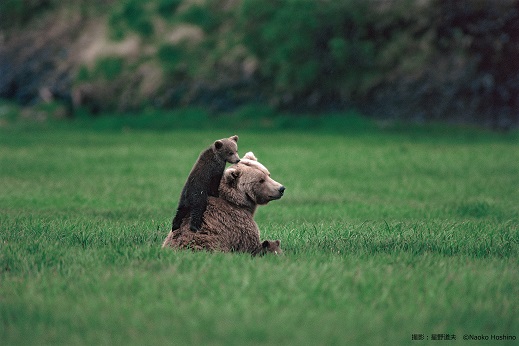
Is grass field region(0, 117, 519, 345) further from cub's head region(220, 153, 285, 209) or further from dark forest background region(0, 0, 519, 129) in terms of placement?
dark forest background region(0, 0, 519, 129)

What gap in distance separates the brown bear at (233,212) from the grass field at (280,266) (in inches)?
9.7

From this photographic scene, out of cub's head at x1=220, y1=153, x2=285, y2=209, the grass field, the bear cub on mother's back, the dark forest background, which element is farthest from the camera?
the dark forest background

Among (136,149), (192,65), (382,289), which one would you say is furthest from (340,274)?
(192,65)

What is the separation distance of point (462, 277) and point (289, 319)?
1765 millimetres

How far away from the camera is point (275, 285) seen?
5555mm

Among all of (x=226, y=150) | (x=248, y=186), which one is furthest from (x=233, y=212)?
(x=226, y=150)

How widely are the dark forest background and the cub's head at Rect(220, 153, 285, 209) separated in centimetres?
1962

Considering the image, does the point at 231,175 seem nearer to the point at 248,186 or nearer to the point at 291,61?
the point at 248,186

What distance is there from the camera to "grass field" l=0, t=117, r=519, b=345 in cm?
467

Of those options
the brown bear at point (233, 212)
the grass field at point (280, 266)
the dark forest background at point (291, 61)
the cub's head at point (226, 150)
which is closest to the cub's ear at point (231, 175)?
the brown bear at point (233, 212)

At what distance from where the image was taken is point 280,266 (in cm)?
613

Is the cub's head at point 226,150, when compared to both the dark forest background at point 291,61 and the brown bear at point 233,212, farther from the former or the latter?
the dark forest background at point 291,61

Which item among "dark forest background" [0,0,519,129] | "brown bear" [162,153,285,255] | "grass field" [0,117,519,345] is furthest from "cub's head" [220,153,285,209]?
"dark forest background" [0,0,519,129]

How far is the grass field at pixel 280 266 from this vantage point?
467 centimetres
